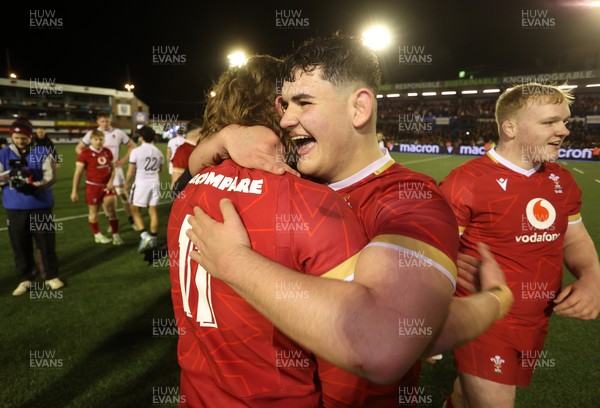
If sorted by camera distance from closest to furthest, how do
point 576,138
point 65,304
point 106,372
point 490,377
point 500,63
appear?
point 490,377
point 106,372
point 65,304
point 576,138
point 500,63

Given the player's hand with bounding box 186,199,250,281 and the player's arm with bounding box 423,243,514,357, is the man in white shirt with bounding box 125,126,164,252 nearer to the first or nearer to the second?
the player's hand with bounding box 186,199,250,281

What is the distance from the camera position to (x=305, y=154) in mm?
1747

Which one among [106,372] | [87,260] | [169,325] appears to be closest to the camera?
[106,372]

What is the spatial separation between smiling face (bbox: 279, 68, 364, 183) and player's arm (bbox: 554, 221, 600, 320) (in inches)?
76.0

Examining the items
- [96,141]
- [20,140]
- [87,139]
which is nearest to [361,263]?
[20,140]

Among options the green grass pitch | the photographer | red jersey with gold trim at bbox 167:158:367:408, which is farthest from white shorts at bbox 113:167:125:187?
red jersey with gold trim at bbox 167:158:367:408

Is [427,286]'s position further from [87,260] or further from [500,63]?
[500,63]

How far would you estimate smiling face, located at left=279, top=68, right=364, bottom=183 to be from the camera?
1.62 meters

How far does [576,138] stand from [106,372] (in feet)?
138

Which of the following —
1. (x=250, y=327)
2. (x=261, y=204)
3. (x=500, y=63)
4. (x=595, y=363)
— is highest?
(x=500, y=63)

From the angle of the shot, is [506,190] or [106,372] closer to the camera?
[506,190]

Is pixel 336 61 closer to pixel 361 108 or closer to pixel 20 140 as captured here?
pixel 361 108

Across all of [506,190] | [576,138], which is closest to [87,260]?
[506,190]

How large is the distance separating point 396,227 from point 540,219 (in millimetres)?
2195
